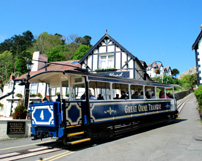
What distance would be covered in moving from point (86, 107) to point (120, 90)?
2907mm

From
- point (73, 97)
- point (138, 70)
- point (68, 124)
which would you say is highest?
point (138, 70)

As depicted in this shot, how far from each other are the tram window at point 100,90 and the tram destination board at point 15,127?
14.7 ft

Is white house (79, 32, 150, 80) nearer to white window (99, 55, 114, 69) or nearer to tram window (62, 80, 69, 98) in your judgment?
white window (99, 55, 114, 69)

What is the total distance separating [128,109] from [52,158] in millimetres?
4762

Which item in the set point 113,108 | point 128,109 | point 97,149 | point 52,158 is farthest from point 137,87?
point 52,158

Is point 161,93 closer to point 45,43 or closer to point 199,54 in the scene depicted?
point 199,54

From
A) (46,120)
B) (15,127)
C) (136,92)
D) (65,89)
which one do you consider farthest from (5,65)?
(46,120)

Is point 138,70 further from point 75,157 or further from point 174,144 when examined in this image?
point 75,157

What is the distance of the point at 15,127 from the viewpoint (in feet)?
32.7

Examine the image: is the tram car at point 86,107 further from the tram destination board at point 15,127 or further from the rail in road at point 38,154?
the tram destination board at point 15,127

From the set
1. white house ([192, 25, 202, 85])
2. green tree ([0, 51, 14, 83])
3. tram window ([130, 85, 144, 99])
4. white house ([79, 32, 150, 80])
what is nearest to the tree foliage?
green tree ([0, 51, 14, 83])

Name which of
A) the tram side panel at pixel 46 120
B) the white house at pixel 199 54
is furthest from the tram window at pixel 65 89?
the white house at pixel 199 54

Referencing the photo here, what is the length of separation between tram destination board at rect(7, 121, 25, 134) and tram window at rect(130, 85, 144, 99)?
5834mm

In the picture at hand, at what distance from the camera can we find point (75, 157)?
5895 millimetres
